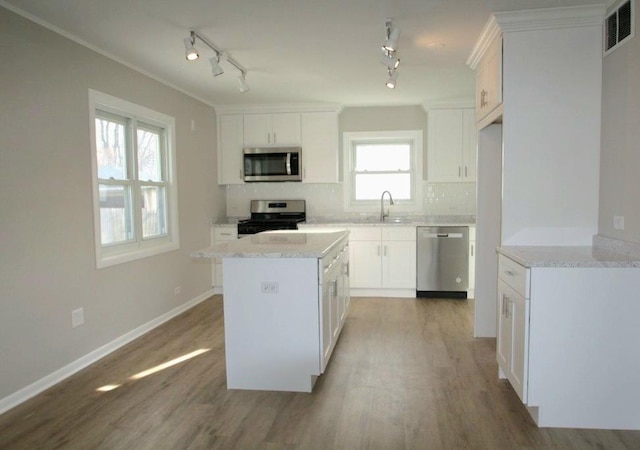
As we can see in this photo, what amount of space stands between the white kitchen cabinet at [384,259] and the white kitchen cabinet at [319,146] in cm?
88

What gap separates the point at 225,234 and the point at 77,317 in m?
2.47

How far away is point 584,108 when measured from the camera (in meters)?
2.83

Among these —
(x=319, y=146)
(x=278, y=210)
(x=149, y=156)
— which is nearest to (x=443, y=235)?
(x=319, y=146)

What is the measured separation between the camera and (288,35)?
322 centimetres

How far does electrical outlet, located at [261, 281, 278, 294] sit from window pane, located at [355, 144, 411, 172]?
3.47 meters

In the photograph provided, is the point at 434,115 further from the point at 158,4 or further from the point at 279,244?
Answer: the point at 158,4

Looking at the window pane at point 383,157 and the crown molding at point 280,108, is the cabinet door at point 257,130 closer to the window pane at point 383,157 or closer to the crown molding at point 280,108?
the crown molding at point 280,108

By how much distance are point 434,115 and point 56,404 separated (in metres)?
4.81

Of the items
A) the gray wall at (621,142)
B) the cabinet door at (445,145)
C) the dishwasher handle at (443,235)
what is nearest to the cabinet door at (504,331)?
the gray wall at (621,142)

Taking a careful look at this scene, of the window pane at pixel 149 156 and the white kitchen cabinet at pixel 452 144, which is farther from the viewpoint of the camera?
the white kitchen cabinet at pixel 452 144

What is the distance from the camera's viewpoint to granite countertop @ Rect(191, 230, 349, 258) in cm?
264

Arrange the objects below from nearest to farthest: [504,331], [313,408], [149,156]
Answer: [313,408]
[504,331]
[149,156]

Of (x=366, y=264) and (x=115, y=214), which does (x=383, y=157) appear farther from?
(x=115, y=214)

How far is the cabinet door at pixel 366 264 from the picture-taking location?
5344 millimetres
